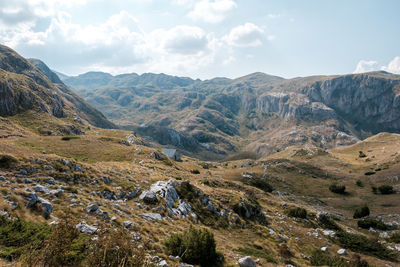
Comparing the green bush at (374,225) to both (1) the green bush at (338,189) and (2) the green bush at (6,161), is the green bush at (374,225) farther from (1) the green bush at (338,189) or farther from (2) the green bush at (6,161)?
(2) the green bush at (6,161)

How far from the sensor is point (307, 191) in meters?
70.4

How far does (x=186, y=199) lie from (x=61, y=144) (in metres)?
36.8

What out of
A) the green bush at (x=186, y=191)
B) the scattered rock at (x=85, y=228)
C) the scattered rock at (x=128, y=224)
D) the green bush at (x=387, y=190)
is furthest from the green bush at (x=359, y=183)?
the scattered rock at (x=85, y=228)

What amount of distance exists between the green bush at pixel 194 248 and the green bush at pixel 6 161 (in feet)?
50.6

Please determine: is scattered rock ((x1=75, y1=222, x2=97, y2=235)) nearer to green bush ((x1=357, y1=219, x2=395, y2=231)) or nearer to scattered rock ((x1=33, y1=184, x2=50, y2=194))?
scattered rock ((x1=33, y1=184, x2=50, y2=194))

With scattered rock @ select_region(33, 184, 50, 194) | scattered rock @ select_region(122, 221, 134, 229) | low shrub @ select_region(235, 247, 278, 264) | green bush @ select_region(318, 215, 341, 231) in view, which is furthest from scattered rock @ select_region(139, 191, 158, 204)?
green bush @ select_region(318, 215, 341, 231)

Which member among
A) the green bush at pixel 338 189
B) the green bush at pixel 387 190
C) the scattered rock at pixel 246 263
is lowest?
the green bush at pixel 338 189

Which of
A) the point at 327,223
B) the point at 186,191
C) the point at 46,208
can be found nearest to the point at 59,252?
the point at 46,208

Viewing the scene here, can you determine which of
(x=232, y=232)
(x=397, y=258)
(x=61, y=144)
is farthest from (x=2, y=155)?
(x=397, y=258)

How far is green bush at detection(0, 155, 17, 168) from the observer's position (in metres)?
17.1

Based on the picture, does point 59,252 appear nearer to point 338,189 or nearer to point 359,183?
point 338,189

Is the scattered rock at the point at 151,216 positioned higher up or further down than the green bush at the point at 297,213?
higher up

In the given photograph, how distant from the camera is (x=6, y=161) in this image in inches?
691

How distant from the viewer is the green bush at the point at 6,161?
1714cm
